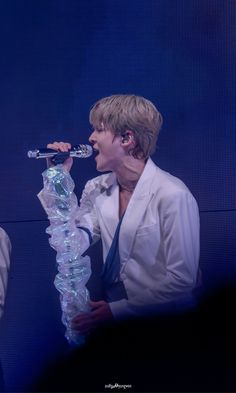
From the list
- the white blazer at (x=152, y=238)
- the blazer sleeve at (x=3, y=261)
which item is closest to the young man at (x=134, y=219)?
the white blazer at (x=152, y=238)

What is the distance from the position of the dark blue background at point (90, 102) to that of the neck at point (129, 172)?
3.0 inches

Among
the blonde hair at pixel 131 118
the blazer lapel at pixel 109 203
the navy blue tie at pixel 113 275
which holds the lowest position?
the navy blue tie at pixel 113 275

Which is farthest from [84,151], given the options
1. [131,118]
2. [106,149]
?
[131,118]

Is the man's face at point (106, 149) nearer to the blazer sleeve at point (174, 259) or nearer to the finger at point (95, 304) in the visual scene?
the blazer sleeve at point (174, 259)

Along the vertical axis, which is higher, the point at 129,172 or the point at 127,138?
the point at 127,138

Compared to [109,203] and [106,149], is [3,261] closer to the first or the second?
[109,203]

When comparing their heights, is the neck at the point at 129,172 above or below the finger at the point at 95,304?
above

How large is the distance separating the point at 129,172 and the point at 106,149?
0.39 ft

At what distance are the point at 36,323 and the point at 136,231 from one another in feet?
1.65

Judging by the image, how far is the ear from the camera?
2.36m

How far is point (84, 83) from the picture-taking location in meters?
2.37

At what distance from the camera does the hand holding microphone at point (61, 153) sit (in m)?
2.35

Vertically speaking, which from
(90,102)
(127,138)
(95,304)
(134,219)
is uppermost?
(90,102)

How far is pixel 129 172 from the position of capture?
2375 mm
